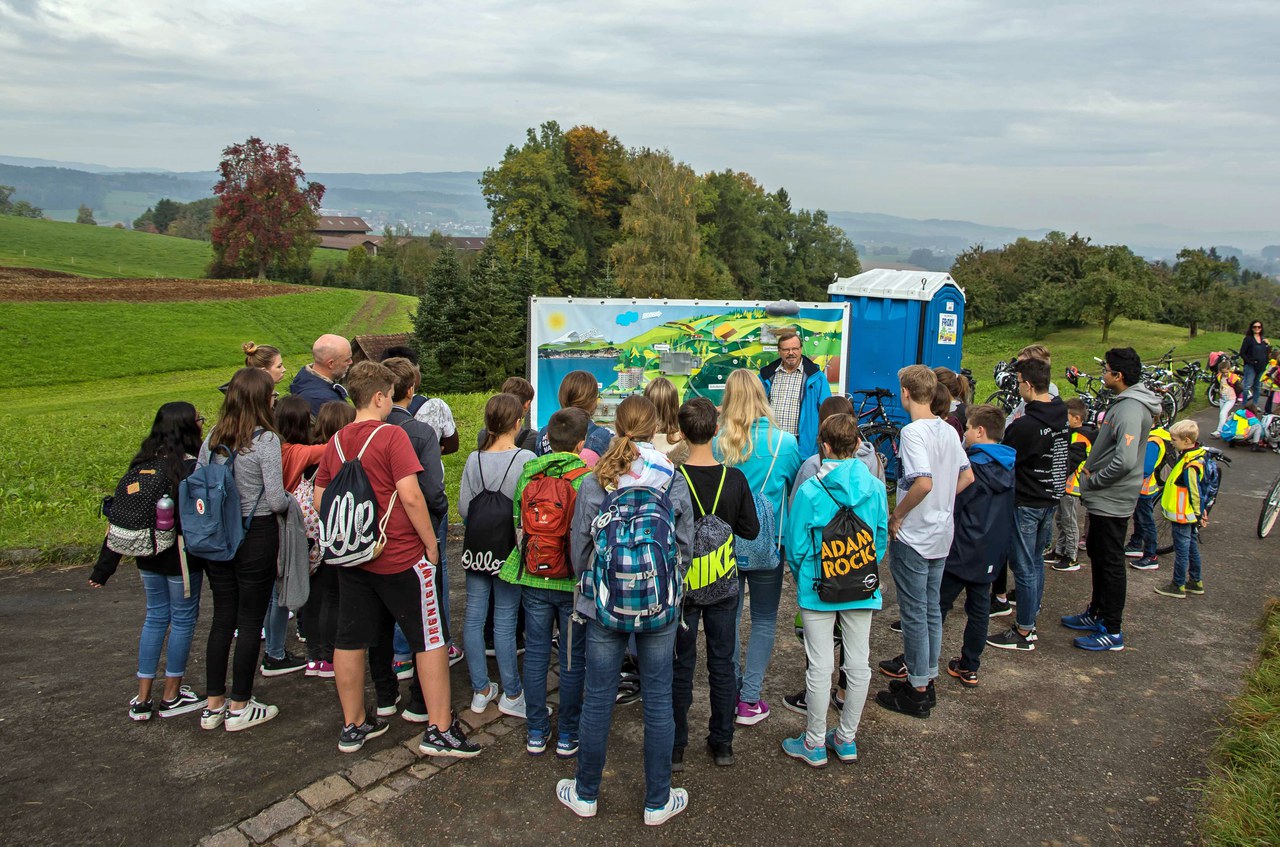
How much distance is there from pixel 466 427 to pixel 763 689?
356 inches

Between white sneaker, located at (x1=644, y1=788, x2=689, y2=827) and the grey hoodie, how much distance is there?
11.7ft

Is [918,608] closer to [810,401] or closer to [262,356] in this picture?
[810,401]

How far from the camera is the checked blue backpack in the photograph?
141 inches

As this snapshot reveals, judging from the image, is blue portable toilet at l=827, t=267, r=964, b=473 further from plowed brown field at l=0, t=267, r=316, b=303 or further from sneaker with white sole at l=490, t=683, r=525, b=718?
plowed brown field at l=0, t=267, r=316, b=303

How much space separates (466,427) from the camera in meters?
13.5

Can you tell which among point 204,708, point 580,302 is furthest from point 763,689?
point 580,302

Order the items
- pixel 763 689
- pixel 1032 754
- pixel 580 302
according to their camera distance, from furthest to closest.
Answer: pixel 580 302 < pixel 763 689 < pixel 1032 754

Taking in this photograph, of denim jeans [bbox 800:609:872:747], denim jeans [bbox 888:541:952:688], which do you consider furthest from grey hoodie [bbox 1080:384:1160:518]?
denim jeans [bbox 800:609:872:747]

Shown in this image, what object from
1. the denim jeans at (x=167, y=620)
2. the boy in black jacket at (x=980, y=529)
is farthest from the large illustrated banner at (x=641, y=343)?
the denim jeans at (x=167, y=620)

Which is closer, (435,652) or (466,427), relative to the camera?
(435,652)

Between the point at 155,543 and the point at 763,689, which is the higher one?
the point at 155,543

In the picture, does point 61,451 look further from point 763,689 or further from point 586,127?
point 586,127

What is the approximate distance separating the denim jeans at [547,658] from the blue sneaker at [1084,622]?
3.97 meters

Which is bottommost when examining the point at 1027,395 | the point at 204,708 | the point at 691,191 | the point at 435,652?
the point at 204,708
